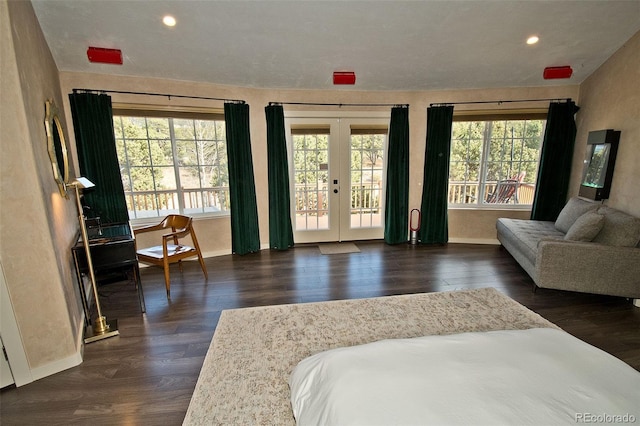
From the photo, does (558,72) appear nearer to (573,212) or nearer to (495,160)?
(495,160)

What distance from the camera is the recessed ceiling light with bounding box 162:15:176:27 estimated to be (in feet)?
8.58

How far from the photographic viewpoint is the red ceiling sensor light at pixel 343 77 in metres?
3.63

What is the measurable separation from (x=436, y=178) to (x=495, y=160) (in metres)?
0.98

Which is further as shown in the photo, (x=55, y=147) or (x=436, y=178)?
(x=436, y=178)

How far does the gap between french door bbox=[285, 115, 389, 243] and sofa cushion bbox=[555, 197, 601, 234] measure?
234 centimetres

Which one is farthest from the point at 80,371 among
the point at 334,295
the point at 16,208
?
the point at 334,295

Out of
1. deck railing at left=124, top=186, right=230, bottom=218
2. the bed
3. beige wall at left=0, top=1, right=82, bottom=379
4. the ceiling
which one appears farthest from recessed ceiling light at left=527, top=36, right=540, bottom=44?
beige wall at left=0, top=1, right=82, bottom=379

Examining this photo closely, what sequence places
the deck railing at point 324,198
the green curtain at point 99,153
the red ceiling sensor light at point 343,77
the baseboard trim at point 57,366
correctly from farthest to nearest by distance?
1. the deck railing at point 324,198
2. the red ceiling sensor light at point 343,77
3. the green curtain at point 99,153
4. the baseboard trim at point 57,366

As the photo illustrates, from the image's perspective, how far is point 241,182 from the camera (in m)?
4.02

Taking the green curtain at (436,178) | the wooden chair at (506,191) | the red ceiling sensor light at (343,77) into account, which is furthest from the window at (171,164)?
the wooden chair at (506,191)

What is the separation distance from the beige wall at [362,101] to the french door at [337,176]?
35cm

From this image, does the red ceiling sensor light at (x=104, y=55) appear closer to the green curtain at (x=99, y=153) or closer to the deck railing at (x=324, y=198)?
the green curtain at (x=99, y=153)

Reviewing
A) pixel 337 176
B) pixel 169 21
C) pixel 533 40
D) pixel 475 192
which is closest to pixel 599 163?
pixel 475 192

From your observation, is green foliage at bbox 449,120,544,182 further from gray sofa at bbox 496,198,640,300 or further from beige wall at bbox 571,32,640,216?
gray sofa at bbox 496,198,640,300
